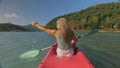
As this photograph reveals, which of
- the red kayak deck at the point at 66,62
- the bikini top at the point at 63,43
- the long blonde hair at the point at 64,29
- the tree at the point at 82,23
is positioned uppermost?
the long blonde hair at the point at 64,29

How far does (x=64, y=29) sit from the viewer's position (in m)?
7.22

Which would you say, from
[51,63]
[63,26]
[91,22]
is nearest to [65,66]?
[51,63]

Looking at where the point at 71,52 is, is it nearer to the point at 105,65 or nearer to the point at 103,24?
the point at 105,65

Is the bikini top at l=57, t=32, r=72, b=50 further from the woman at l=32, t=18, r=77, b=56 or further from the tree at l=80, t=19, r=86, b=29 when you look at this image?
the tree at l=80, t=19, r=86, b=29

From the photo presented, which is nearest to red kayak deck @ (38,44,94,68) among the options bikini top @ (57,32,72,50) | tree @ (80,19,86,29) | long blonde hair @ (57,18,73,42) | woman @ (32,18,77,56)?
woman @ (32,18,77,56)

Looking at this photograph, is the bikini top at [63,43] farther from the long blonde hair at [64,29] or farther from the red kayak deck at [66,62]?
the red kayak deck at [66,62]

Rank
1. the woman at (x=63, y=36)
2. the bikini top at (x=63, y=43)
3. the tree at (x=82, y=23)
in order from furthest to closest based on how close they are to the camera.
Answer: the tree at (x=82, y=23)
the bikini top at (x=63, y=43)
the woman at (x=63, y=36)

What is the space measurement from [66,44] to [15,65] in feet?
13.4

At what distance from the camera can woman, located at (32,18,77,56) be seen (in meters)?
7.20

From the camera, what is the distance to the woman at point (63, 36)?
23.6 ft

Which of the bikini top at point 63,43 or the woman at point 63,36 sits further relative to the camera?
the bikini top at point 63,43

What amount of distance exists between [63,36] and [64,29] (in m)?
0.31

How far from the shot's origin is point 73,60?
7.62 metres

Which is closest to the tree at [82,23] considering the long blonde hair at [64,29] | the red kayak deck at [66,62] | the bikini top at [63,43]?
the red kayak deck at [66,62]
